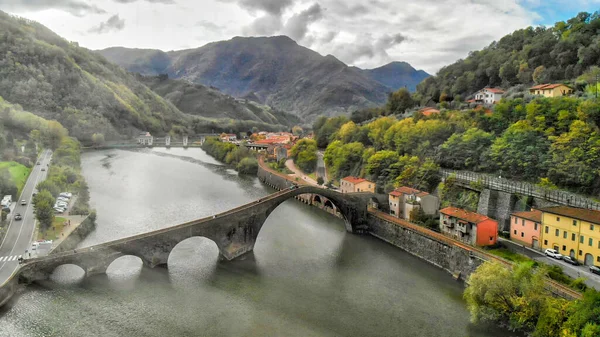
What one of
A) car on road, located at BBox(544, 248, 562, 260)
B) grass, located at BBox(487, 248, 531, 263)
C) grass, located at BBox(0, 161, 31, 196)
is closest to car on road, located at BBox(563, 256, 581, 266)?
car on road, located at BBox(544, 248, 562, 260)

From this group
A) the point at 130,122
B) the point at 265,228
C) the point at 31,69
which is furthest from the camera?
the point at 130,122

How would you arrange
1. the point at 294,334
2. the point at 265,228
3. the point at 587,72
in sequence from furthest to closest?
the point at 587,72, the point at 265,228, the point at 294,334

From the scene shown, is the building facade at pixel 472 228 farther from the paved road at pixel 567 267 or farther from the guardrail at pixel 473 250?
the paved road at pixel 567 267

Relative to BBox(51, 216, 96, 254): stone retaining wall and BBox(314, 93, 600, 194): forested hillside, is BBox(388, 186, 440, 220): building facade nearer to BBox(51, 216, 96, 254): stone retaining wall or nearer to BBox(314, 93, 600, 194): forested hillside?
BBox(314, 93, 600, 194): forested hillside

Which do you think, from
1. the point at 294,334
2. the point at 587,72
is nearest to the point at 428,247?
the point at 294,334

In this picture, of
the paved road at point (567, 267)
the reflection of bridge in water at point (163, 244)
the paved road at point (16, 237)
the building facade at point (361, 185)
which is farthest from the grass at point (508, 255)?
the paved road at point (16, 237)

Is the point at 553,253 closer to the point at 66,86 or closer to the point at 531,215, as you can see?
the point at 531,215

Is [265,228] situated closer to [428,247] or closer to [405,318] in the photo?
[428,247]

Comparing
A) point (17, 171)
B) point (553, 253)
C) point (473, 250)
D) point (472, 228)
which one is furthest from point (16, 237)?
point (553, 253)
